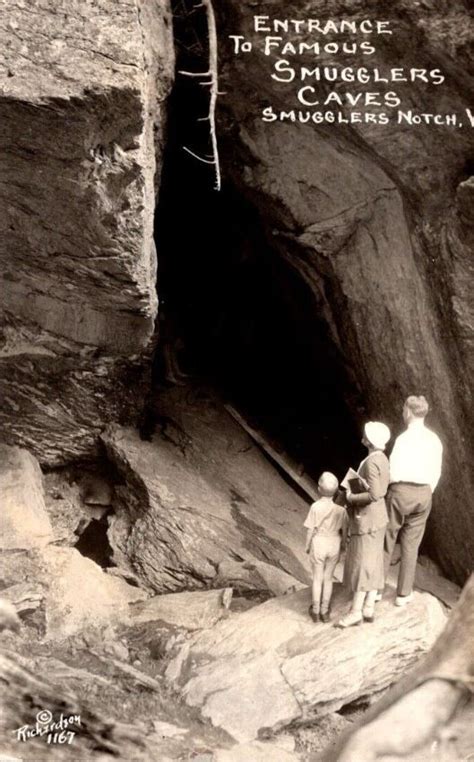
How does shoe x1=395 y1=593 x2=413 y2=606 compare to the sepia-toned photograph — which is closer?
the sepia-toned photograph

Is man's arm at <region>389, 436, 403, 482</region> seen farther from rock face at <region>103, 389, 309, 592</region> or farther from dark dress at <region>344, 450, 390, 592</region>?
rock face at <region>103, 389, 309, 592</region>

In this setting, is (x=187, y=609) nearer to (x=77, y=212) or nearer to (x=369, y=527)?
(x=369, y=527)

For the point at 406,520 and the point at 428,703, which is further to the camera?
the point at 406,520

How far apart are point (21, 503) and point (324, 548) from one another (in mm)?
2355

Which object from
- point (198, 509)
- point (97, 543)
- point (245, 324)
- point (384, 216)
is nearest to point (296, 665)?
point (198, 509)

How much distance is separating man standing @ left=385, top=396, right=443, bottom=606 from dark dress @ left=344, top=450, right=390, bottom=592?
104 mm

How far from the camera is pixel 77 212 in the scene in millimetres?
5496

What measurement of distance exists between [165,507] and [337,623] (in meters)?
1.88

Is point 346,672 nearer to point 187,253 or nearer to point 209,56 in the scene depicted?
point 209,56

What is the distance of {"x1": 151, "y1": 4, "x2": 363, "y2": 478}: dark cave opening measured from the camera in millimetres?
7625

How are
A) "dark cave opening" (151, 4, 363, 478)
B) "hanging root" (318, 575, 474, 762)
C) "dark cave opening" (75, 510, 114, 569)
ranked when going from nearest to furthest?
"hanging root" (318, 575, 474, 762)
"dark cave opening" (75, 510, 114, 569)
"dark cave opening" (151, 4, 363, 478)

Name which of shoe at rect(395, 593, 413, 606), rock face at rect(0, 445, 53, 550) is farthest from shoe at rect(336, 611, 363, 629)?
rock face at rect(0, 445, 53, 550)

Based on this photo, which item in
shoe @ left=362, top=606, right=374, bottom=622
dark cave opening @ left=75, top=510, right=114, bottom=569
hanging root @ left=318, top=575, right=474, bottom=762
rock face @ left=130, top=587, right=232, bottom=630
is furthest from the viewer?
dark cave opening @ left=75, top=510, right=114, bottom=569

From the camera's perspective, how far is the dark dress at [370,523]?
5.04 metres
